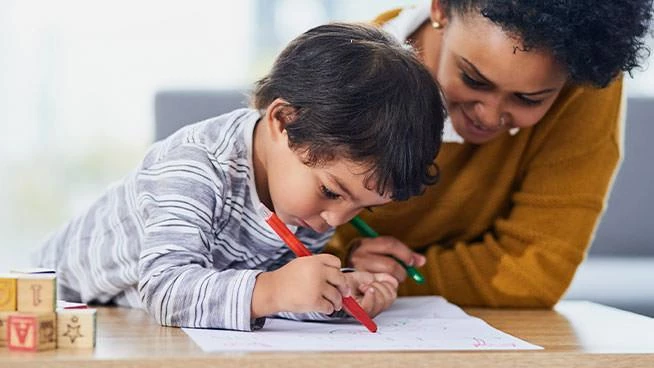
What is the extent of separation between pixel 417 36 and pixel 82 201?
1843 millimetres

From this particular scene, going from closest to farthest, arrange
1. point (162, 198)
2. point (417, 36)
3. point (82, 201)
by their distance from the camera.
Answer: point (162, 198)
point (417, 36)
point (82, 201)

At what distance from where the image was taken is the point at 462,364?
0.88 meters

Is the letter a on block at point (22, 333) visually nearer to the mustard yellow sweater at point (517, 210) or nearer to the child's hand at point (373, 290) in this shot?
the child's hand at point (373, 290)

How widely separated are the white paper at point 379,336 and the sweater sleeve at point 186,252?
0.02 meters

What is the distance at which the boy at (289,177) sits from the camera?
103cm

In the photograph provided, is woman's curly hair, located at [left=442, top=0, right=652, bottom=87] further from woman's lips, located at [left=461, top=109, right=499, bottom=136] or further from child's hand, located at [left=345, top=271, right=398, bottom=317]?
child's hand, located at [left=345, top=271, right=398, bottom=317]

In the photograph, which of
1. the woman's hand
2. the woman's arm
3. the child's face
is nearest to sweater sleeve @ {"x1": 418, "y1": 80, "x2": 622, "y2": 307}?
the woman's arm

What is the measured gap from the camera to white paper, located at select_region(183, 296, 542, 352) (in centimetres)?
92

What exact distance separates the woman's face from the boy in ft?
0.36

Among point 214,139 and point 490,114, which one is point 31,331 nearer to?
point 214,139

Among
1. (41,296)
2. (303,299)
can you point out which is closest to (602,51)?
(303,299)

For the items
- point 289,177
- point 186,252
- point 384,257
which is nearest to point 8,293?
point 186,252

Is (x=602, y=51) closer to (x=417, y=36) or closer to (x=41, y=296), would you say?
(x=417, y=36)

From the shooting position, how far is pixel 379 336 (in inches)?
40.0
